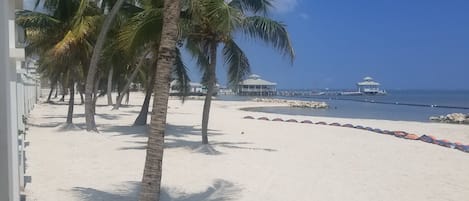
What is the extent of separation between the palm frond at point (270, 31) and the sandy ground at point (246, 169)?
2745mm

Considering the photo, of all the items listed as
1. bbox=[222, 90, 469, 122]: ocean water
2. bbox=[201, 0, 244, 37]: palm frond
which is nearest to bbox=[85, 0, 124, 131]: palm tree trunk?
bbox=[201, 0, 244, 37]: palm frond

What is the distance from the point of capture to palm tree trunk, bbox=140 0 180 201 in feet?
17.3

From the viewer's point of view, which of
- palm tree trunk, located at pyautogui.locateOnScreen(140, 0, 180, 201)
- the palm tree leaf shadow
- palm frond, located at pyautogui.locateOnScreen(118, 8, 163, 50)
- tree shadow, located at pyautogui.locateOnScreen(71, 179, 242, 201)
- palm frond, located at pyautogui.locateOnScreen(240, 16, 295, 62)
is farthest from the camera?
palm frond, located at pyautogui.locateOnScreen(240, 16, 295, 62)

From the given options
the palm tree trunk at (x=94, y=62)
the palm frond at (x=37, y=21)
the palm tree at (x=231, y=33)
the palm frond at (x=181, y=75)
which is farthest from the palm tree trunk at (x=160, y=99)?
the palm frond at (x=181, y=75)

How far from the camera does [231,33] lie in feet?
39.6

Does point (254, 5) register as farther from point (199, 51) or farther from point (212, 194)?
point (212, 194)

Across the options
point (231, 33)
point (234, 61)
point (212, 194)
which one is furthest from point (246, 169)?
point (234, 61)

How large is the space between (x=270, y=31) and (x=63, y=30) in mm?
8751

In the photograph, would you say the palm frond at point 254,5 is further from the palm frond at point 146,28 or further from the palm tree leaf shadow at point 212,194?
the palm tree leaf shadow at point 212,194

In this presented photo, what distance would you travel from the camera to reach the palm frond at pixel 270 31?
1256 centimetres

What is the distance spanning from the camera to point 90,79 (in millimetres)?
16266

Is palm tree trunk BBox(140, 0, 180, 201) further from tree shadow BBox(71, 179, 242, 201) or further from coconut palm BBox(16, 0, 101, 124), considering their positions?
coconut palm BBox(16, 0, 101, 124)

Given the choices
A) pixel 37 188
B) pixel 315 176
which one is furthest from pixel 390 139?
pixel 37 188

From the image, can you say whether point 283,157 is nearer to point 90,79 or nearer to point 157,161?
point 157,161
